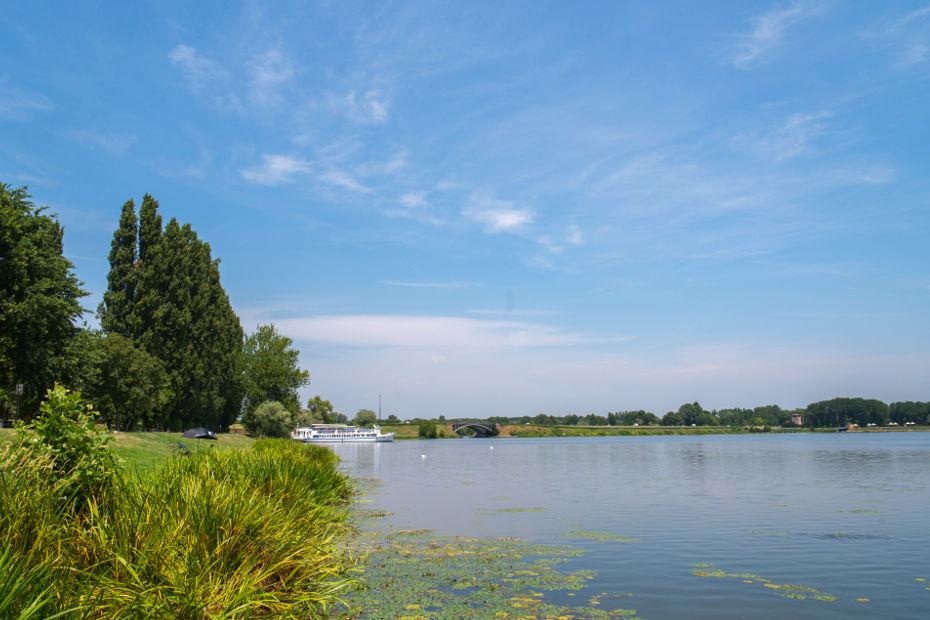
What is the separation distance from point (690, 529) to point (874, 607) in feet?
32.0

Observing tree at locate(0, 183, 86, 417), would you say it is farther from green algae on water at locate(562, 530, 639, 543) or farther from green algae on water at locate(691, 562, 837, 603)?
green algae on water at locate(691, 562, 837, 603)

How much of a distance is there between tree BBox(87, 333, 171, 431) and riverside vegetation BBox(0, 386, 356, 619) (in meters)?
44.6

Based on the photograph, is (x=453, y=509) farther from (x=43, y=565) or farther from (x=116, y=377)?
(x=116, y=377)

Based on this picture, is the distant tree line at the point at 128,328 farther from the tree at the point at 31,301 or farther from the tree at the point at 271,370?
the tree at the point at 271,370

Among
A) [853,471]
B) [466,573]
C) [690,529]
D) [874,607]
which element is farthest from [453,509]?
[853,471]

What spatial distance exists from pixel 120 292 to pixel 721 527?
175ft

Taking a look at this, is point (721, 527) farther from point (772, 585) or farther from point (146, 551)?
point (146, 551)

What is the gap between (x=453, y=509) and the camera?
2897cm

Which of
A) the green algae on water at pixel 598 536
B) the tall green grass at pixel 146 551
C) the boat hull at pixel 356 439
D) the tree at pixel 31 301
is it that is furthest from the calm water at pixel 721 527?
the boat hull at pixel 356 439

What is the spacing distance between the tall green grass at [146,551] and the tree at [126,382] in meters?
45.1

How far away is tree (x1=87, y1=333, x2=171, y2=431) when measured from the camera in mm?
53312

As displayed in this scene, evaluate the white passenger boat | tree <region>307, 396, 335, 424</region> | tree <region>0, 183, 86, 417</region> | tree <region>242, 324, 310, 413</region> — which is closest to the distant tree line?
tree <region>0, 183, 86, 417</region>

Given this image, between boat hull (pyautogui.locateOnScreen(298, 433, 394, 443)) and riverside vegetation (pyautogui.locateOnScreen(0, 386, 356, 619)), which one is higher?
riverside vegetation (pyautogui.locateOnScreen(0, 386, 356, 619))

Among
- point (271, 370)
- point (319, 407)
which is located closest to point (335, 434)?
point (319, 407)
